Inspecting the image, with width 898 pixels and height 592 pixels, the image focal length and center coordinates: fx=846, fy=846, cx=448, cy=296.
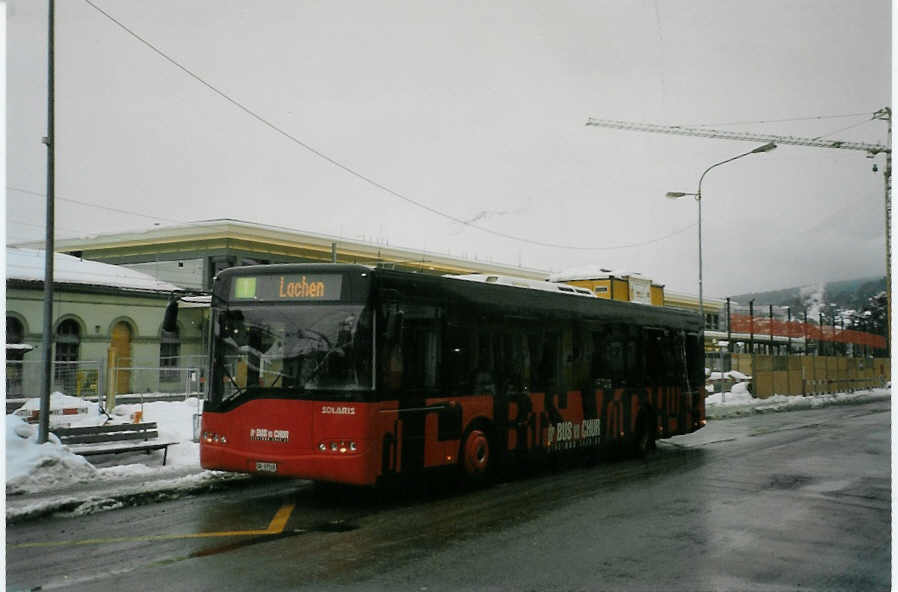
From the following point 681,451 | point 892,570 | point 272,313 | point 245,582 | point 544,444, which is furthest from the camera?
point 681,451

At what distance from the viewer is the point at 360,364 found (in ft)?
31.8

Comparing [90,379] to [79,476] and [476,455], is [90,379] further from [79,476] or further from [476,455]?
[476,455]

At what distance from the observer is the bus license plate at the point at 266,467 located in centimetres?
980

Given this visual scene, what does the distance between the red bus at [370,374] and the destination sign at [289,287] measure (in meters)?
0.02

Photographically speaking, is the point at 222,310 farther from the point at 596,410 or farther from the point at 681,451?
the point at 681,451

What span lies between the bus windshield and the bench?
3916mm

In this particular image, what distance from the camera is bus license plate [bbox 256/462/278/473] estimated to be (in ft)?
32.1

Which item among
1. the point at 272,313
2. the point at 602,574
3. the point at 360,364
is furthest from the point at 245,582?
the point at 272,313

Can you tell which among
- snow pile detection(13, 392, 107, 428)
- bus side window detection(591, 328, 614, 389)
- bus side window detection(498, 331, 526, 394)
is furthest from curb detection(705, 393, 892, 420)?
snow pile detection(13, 392, 107, 428)

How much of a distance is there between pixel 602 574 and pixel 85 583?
159 inches

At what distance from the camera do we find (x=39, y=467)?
36.6ft

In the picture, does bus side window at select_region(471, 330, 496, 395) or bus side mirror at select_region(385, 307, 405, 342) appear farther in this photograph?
bus side window at select_region(471, 330, 496, 395)

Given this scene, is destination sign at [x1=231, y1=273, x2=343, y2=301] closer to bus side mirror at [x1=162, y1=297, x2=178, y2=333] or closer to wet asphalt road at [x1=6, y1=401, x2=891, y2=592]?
bus side mirror at [x1=162, y1=297, x2=178, y2=333]

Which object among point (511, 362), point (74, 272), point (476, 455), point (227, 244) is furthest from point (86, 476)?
point (227, 244)
